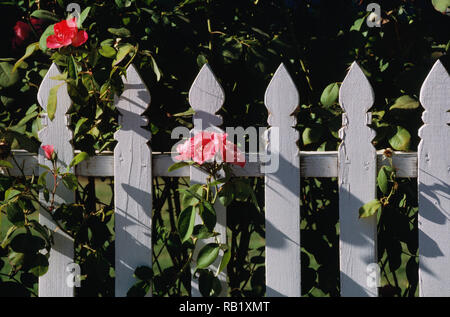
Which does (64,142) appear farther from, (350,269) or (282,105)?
(350,269)

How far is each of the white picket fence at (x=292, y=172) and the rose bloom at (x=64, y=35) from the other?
0.15 m

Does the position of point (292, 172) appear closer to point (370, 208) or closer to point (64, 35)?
point (370, 208)

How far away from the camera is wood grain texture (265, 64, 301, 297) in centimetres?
159

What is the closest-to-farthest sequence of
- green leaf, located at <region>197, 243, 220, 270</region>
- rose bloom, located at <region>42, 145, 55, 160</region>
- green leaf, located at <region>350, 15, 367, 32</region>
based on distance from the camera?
green leaf, located at <region>197, 243, 220, 270</region> → rose bloom, located at <region>42, 145, 55, 160</region> → green leaf, located at <region>350, 15, 367, 32</region>

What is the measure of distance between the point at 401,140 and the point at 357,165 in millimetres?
146

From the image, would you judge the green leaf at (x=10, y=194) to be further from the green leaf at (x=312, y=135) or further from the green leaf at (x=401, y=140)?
the green leaf at (x=401, y=140)

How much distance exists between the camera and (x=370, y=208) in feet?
5.07

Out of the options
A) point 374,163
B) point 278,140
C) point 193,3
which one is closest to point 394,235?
point 374,163

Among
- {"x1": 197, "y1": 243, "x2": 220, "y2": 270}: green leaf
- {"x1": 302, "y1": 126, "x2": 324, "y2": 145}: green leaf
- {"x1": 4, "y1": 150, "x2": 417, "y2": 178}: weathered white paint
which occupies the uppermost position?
{"x1": 302, "y1": 126, "x2": 324, "y2": 145}: green leaf

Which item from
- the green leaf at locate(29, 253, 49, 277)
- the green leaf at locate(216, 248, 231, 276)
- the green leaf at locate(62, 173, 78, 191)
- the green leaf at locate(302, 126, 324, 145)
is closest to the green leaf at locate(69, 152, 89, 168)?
the green leaf at locate(62, 173, 78, 191)

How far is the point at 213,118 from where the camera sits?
5.25ft

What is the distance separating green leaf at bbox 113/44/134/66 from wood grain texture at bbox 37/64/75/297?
226 mm

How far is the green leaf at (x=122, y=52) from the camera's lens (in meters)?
1.54

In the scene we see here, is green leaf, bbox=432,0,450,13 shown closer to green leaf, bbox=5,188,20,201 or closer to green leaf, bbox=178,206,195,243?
green leaf, bbox=178,206,195,243
